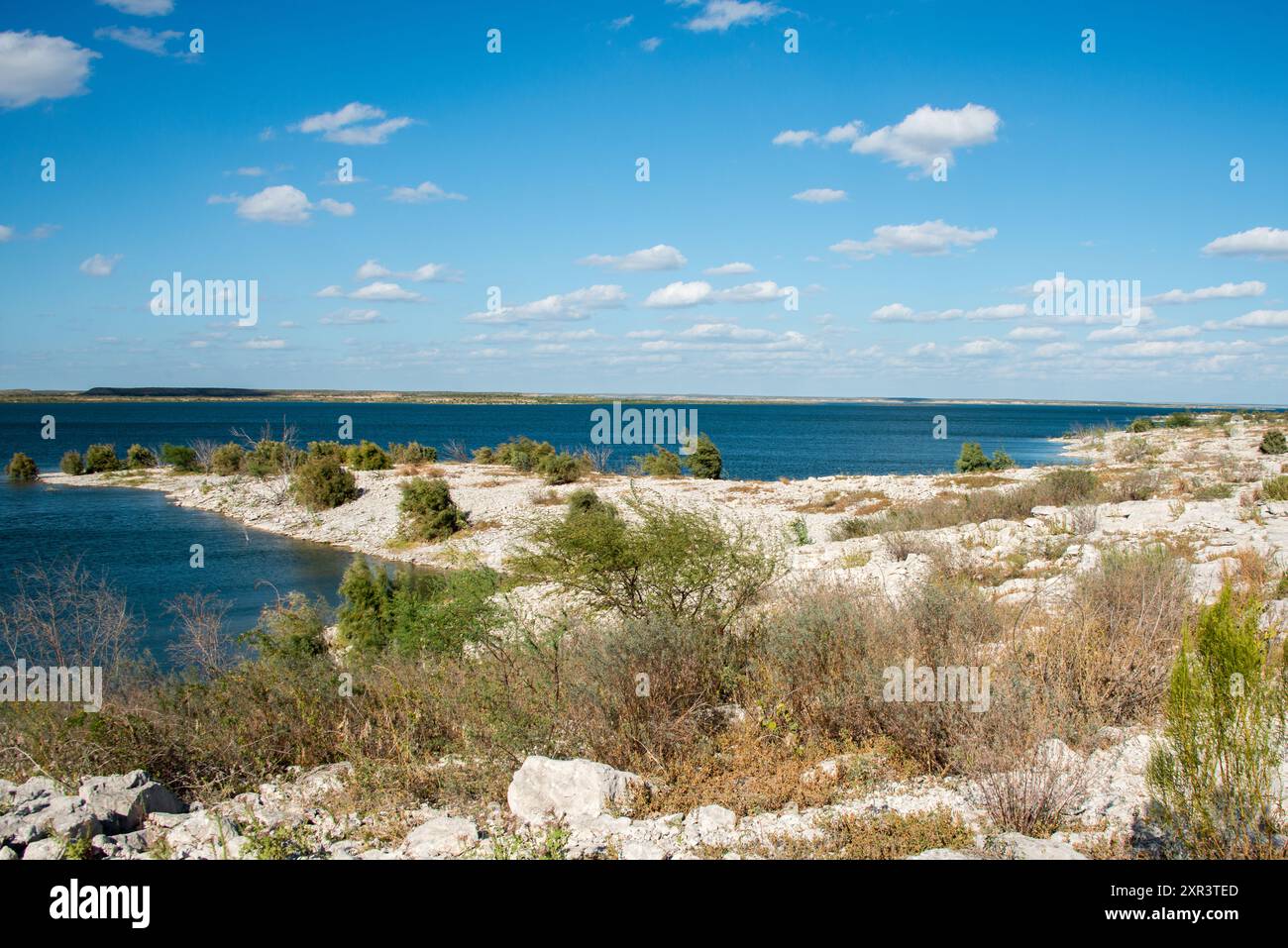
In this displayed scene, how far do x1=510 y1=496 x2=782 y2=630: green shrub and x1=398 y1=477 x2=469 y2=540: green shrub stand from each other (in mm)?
21187

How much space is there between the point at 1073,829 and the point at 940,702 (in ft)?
4.37

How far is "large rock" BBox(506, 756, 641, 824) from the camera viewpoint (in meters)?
5.27

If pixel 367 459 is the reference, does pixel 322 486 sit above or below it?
below

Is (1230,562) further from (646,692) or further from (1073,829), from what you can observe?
(646,692)

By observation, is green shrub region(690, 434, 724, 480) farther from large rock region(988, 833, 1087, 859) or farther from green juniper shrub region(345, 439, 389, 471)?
large rock region(988, 833, 1087, 859)

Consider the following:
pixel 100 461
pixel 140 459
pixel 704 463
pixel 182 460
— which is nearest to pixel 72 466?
pixel 100 461

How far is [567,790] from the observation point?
537 cm

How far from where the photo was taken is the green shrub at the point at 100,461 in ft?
165

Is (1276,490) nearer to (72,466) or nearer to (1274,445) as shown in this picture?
(1274,445)

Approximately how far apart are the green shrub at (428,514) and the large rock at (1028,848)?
2670cm

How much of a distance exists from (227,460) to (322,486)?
1619 centimetres

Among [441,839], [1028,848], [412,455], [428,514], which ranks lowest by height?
[428,514]

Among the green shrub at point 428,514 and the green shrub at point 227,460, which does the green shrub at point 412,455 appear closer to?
the green shrub at point 227,460
